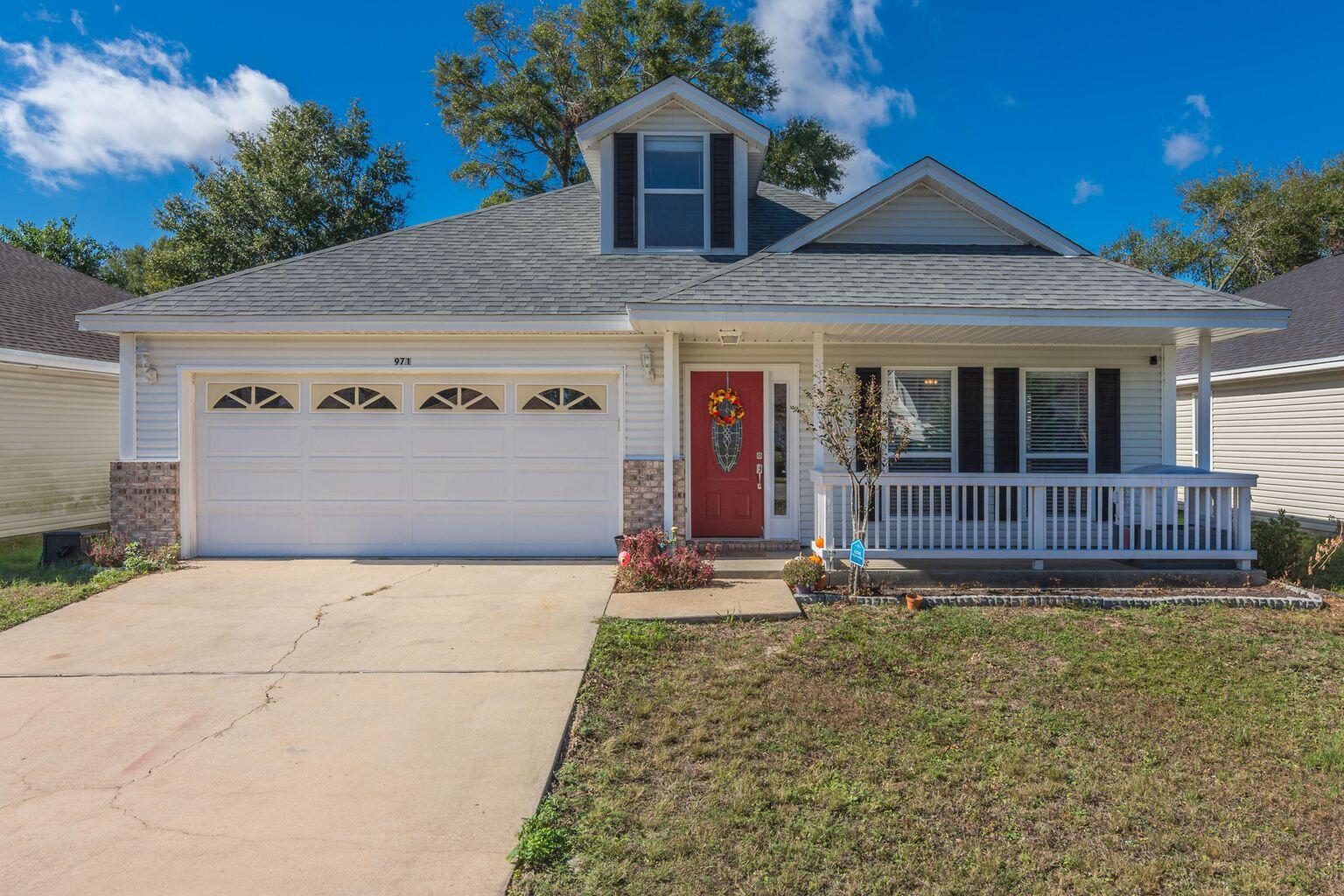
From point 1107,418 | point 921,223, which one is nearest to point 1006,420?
point 1107,418

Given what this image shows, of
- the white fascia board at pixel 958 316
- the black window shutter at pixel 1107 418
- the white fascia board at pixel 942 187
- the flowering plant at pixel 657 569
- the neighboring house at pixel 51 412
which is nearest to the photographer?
the flowering plant at pixel 657 569

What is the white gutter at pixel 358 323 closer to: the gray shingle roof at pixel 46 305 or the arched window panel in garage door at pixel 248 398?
the arched window panel in garage door at pixel 248 398

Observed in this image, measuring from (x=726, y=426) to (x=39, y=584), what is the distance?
7999mm

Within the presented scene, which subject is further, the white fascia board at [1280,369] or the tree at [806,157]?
the tree at [806,157]

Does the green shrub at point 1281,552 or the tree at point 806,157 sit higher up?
the tree at point 806,157

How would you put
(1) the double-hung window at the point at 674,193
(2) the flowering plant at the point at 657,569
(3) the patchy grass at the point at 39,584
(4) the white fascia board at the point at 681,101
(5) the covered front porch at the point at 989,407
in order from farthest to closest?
1. (1) the double-hung window at the point at 674,193
2. (4) the white fascia board at the point at 681,101
3. (5) the covered front porch at the point at 989,407
4. (2) the flowering plant at the point at 657,569
5. (3) the patchy grass at the point at 39,584

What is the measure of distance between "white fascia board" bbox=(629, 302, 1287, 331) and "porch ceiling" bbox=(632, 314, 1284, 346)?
0.05 meters

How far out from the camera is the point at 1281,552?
7316 mm

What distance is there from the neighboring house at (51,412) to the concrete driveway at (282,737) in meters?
5.62

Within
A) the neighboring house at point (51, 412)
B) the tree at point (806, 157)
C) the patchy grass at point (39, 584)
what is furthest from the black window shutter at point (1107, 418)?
the neighboring house at point (51, 412)

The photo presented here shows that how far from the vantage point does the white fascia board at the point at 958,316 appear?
7180 millimetres

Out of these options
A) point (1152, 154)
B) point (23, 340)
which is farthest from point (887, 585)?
point (1152, 154)

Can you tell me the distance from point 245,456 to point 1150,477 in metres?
10.6

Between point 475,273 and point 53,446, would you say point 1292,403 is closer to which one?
point 475,273
